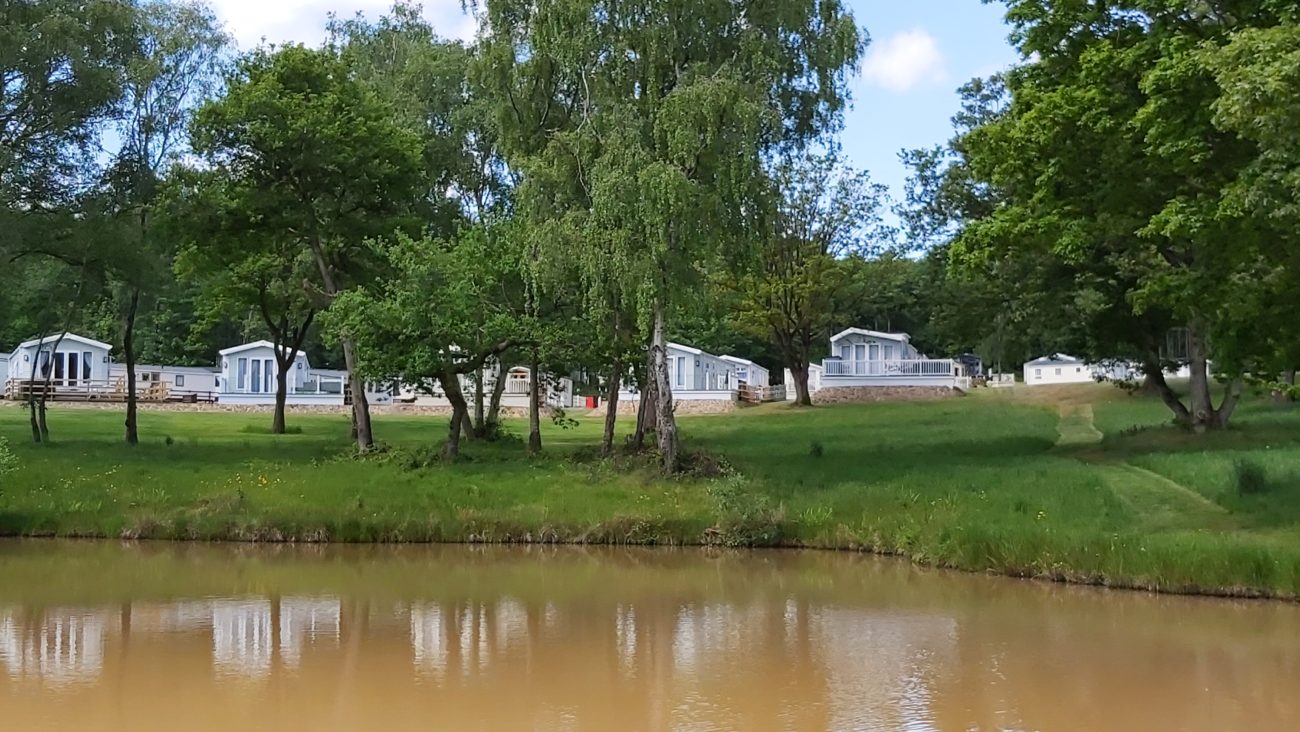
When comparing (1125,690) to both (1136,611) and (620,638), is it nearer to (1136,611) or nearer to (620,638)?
(1136,611)

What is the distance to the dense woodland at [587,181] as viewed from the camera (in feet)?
58.2

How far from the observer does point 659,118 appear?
23.9 metres

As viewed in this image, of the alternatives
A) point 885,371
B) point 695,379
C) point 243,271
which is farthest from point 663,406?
point 885,371

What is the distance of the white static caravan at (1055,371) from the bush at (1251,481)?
46556 mm

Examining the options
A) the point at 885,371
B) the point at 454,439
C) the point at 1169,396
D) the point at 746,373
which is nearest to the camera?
the point at 454,439

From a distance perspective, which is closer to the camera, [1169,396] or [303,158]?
[303,158]

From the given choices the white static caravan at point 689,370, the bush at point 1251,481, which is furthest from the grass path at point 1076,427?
the white static caravan at point 689,370

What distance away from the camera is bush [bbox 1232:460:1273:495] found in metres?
19.1

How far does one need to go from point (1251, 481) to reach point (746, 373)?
4038 centimetres

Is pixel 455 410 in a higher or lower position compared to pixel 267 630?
higher

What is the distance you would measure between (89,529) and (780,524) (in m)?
13.2

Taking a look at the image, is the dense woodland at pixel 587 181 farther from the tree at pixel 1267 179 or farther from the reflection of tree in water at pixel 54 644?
the reflection of tree in water at pixel 54 644

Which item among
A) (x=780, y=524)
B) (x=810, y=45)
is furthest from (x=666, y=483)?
(x=810, y=45)

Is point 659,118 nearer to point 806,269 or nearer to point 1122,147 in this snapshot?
point 1122,147
